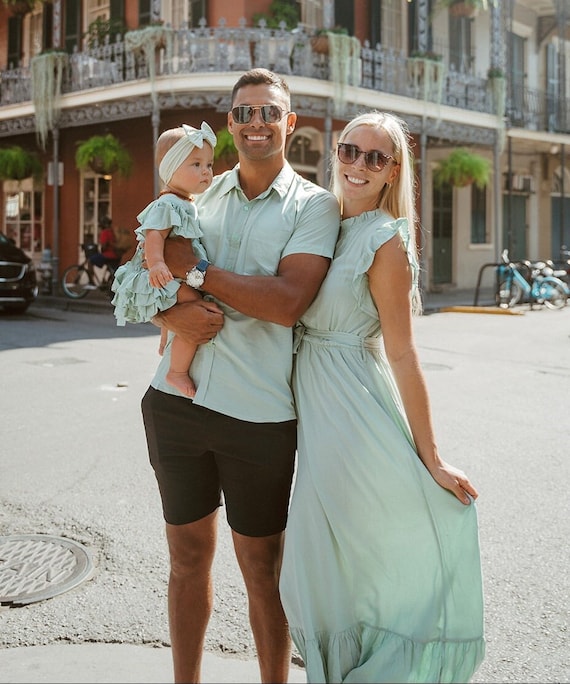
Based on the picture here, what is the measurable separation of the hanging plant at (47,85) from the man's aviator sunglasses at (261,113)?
1571cm

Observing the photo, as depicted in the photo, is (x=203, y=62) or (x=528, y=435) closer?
Result: (x=528, y=435)

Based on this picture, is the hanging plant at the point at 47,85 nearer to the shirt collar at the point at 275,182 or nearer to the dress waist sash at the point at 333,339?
the shirt collar at the point at 275,182

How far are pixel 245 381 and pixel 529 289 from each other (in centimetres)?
1524

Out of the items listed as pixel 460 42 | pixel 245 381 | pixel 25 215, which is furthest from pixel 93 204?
pixel 245 381

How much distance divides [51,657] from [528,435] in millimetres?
4171

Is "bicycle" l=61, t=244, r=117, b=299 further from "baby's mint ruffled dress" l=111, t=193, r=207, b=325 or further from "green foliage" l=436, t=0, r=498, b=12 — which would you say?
"baby's mint ruffled dress" l=111, t=193, r=207, b=325

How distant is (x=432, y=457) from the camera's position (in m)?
2.38

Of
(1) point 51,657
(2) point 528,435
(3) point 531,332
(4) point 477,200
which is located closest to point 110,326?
(3) point 531,332

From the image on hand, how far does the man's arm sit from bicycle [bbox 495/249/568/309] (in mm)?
14922

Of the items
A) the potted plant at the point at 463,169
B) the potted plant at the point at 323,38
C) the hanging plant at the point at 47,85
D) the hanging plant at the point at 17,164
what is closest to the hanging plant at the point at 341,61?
the potted plant at the point at 323,38

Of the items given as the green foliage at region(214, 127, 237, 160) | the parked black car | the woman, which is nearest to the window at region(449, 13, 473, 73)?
the green foliage at region(214, 127, 237, 160)

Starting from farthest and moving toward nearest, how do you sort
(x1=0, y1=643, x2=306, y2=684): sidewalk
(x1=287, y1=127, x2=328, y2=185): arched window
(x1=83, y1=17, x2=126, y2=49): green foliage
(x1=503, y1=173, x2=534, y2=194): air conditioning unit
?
(x1=503, y1=173, x2=534, y2=194): air conditioning unit
(x1=287, y1=127, x2=328, y2=185): arched window
(x1=83, y1=17, x2=126, y2=49): green foliage
(x1=0, y1=643, x2=306, y2=684): sidewalk

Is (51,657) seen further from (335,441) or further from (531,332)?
(531,332)

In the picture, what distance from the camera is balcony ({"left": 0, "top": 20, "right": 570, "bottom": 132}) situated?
48.4 ft
